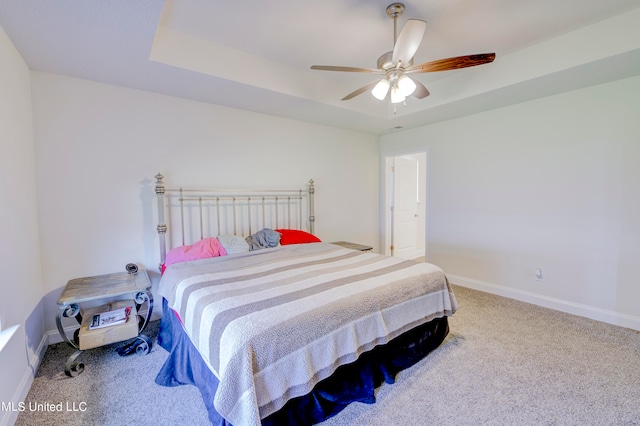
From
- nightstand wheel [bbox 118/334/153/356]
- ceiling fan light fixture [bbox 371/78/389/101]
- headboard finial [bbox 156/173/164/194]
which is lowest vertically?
nightstand wheel [bbox 118/334/153/356]

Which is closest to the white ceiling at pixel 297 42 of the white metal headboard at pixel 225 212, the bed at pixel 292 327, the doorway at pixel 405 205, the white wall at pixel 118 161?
the white wall at pixel 118 161

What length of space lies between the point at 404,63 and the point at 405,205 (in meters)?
3.59

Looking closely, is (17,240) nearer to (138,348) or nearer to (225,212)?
(138,348)

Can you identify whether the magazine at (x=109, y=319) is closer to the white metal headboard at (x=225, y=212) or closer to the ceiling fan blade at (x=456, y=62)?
the white metal headboard at (x=225, y=212)

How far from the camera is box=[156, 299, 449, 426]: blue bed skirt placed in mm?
1517

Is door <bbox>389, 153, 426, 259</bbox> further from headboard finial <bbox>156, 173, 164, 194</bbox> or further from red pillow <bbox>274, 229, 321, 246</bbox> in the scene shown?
headboard finial <bbox>156, 173, 164, 194</bbox>

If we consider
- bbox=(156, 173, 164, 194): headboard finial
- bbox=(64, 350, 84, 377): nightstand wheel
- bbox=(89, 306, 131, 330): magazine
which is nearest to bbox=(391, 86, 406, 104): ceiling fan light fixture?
bbox=(156, 173, 164, 194): headboard finial

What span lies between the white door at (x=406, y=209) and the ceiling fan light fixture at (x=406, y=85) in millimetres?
2875

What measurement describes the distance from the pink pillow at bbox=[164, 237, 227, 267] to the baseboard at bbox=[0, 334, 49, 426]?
1034 mm

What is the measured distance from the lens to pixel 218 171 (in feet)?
10.5

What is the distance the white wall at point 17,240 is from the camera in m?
1.64

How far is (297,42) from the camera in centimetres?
246

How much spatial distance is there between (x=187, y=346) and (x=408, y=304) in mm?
1532

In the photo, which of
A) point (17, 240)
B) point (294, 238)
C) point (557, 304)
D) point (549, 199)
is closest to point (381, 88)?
point (294, 238)
